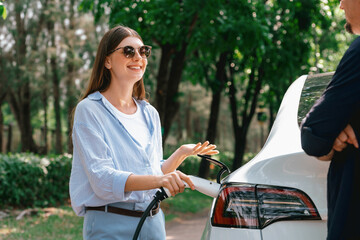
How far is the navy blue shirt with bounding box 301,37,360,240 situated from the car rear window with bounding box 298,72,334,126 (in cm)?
57

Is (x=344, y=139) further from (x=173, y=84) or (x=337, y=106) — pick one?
(x=173, y=84)

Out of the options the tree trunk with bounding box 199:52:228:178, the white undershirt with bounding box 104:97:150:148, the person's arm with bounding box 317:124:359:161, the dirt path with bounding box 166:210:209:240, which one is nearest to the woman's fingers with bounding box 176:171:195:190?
the white undershirt with bounding box 104:97:150:148

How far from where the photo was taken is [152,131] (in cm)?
249

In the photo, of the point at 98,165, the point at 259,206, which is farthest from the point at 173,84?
the point at 259,206

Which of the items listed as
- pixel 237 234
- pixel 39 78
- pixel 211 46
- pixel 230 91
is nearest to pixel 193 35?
pixel 211 46

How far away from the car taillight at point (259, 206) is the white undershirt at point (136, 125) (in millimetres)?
540

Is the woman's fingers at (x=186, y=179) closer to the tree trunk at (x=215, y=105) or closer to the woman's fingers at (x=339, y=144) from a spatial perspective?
the woman's fingers at (x=339, y=144)

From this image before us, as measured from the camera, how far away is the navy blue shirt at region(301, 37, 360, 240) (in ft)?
5.40

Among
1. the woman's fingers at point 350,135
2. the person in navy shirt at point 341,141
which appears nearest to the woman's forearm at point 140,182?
the person in navy shirt at point 341,141

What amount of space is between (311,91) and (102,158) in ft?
3.98

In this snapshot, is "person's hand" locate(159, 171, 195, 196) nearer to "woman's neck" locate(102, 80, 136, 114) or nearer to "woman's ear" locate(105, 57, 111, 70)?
"woman's neck" locate(102, 80, 136, 114)

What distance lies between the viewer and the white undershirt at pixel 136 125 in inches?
92.9

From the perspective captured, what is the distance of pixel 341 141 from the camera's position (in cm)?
171

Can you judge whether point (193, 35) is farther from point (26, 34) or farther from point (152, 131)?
point (26, 34)
